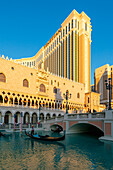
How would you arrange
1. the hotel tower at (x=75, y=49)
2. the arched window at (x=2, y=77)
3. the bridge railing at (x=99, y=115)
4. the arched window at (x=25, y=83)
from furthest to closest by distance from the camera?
the hotel tower at (x=75, y=49)
the arched window at (x=25, y=83)
the arched window at (x=2, y=77)
the bridge railing at (x=99, y=115)

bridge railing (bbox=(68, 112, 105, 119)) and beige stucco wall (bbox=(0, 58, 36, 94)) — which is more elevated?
beige stucco wall (bbox=(0, 58, 36, 94))

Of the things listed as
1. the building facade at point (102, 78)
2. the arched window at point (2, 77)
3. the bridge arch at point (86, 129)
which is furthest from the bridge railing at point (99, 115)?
the building facade at point (102, 78)

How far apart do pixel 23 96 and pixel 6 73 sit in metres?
8.02

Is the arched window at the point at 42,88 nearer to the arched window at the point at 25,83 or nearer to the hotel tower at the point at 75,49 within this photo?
the arched window at the point at 25,83

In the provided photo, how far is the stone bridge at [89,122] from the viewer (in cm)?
2052

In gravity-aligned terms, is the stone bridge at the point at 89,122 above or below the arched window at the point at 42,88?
below

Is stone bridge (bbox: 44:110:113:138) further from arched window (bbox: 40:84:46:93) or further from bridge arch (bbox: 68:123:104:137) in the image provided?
arched window (bbox: 40:84:46:93)

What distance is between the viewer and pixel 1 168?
1059cm

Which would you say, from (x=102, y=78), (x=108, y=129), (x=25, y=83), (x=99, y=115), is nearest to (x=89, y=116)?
(x=99, y=115)

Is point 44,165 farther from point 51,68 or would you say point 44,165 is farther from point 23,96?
point 51,68

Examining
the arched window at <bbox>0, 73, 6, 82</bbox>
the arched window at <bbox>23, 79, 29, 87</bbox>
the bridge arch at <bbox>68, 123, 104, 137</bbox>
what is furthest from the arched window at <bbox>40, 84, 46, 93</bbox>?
the bridge arch at <bbox>68, 123, 104, 137</bbox>

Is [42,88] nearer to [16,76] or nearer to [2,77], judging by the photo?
[16,76]

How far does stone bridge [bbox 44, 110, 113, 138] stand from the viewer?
2052cm

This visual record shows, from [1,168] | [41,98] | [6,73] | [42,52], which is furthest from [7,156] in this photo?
[42,52]
